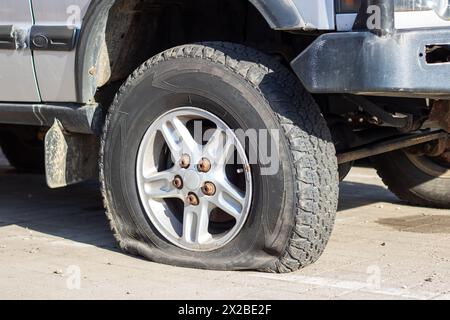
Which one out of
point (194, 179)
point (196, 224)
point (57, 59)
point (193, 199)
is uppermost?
point (57, 59)

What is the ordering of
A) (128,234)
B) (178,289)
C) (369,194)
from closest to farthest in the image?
(178,289) < (128,234) < (369,194)

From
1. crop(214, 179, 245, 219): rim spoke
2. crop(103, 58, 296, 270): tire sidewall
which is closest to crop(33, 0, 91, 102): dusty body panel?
crop(103, 58, 296, 270): tire sidewall

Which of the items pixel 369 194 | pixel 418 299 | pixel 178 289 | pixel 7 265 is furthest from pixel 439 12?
pixel 369 194

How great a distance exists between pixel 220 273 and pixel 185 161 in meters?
0.57

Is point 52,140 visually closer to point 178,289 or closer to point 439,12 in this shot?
point 178,289

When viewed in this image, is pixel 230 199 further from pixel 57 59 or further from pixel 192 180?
pixel 57 59

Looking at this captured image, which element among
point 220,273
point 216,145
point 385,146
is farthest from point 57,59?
point 385,146

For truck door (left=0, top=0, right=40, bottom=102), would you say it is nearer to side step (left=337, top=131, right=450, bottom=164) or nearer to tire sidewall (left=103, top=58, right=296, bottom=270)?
tire sidewall (left=103, top=58, right=296, bottom=270)

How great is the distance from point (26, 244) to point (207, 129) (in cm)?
137

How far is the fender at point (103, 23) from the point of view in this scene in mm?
4223

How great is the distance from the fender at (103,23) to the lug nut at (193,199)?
82 centimetres

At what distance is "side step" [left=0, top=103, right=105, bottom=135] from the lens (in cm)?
503

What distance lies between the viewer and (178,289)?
4.33 metres

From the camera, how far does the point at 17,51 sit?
17.0 ft
